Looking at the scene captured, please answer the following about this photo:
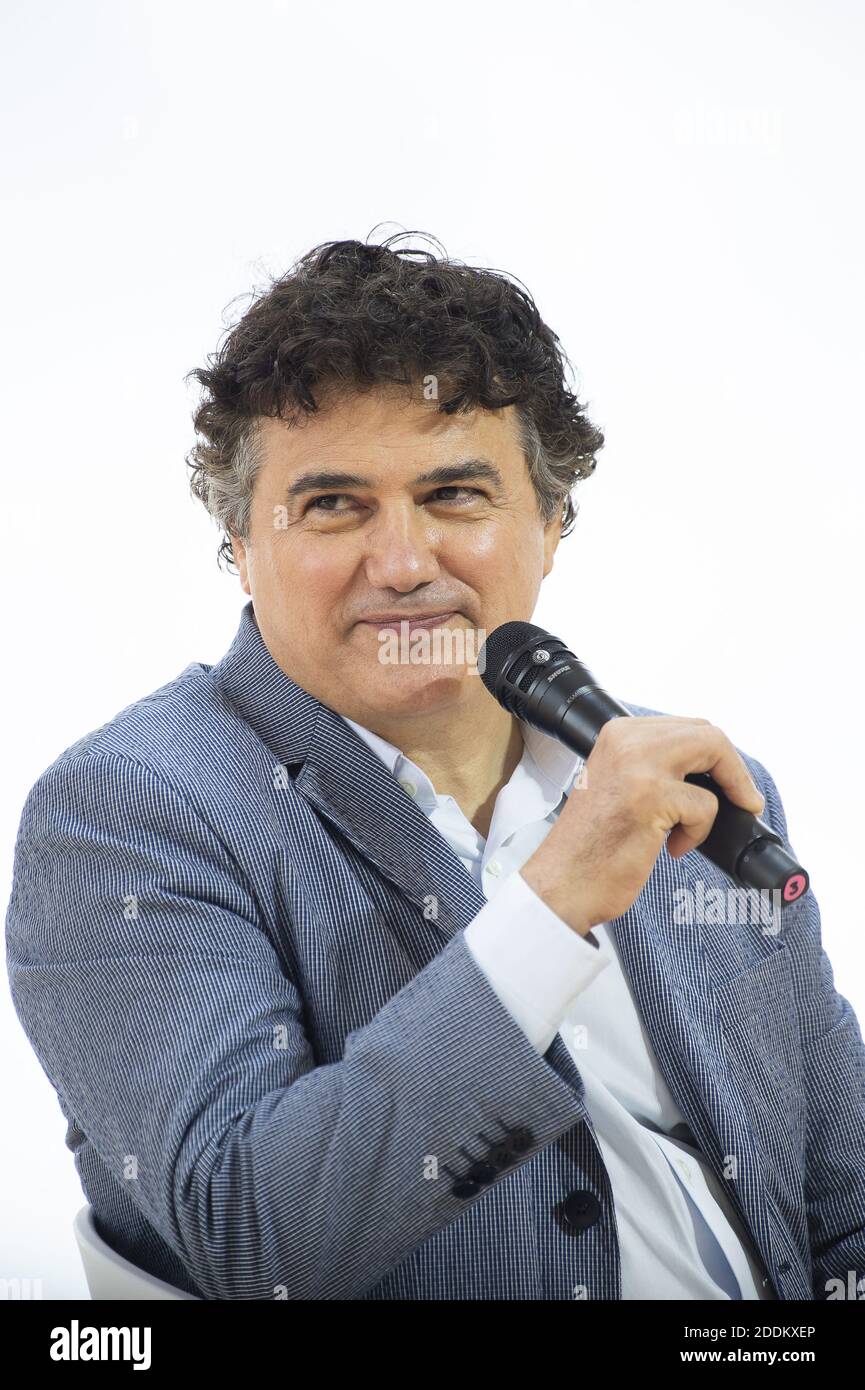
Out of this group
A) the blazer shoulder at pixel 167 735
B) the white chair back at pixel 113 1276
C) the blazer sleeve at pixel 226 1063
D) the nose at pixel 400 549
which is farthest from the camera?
the nose at pixel 400 549

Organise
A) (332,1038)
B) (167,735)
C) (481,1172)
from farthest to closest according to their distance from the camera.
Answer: (167,735)
(332,1038)
(481,1172)

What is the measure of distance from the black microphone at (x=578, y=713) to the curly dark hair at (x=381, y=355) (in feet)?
1.28

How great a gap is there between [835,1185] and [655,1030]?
18.9 inches

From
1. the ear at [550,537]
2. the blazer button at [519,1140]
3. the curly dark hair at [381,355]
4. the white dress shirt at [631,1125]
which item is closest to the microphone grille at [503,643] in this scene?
the white dress shirt at [631,1125]

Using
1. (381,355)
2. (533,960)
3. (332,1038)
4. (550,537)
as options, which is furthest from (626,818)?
(550,537)

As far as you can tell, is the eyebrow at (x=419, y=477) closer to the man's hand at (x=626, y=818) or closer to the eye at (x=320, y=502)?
the eye at (x=320, y=502)

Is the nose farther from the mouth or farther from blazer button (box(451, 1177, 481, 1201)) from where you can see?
blazer button (box(451, 1177, 481, 1201))

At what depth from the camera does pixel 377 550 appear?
1819mm

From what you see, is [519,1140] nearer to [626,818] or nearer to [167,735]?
[626,818]

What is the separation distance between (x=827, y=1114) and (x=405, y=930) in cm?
81

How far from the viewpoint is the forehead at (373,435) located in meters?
1.83

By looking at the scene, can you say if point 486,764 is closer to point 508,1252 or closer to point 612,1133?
point 612,1133

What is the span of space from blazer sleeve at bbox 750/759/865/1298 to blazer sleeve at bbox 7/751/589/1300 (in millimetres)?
807

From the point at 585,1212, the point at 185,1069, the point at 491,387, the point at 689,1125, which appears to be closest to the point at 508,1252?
the point at 585,1212
